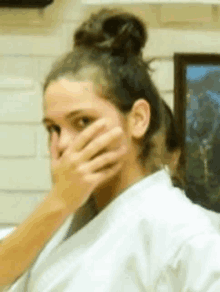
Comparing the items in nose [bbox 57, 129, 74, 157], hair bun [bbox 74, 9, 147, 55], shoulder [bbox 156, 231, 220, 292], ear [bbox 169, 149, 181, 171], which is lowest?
ear [bbox 169, 149, 181, 171]

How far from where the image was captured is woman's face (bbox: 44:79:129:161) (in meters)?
0.65

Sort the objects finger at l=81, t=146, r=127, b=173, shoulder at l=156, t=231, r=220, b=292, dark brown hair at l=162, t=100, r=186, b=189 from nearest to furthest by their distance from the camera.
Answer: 1. shoulder at l=156, t=231, r=220, b=292
2. finger at l=81, t=146, r=127, b=173
3. dark brown hair at l=162, t=100, r=186, b=189

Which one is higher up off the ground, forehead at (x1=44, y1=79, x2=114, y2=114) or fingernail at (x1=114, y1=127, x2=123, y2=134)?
forehead at (x1=44, y1=79, x2=114, y2=114)

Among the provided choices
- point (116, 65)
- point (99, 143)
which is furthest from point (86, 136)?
point (116, 65)

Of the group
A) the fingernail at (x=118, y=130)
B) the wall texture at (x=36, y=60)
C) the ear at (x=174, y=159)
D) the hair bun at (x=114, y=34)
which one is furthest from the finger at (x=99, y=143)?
the wall texture at (x=36, y=60)

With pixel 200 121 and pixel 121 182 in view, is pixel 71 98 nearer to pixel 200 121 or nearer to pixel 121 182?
pixel 121 182

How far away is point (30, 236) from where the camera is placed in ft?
2.07

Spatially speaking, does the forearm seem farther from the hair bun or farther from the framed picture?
the framed picture

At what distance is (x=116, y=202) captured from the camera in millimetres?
666

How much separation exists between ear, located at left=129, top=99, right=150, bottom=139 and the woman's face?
17 millimetres

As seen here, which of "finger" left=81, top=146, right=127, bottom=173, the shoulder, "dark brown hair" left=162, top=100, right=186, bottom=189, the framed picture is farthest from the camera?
the framed picture

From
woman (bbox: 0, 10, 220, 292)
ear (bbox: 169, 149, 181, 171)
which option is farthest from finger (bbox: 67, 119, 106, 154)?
ear (bbox: 169, 149, 181, 171)

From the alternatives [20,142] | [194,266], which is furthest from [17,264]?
[20,142]

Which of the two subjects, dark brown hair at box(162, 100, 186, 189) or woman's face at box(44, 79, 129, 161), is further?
dark brown hair at box(162, 100, 186, 189)
